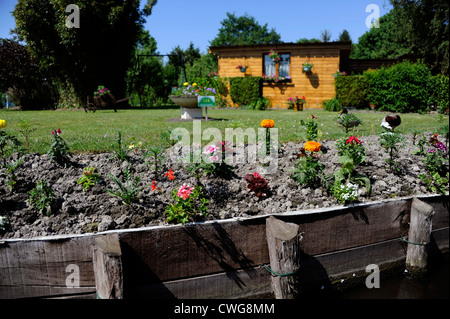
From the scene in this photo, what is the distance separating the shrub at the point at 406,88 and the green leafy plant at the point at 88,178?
40.1 feet

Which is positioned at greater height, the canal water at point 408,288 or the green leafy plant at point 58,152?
the green leafy plant at point 58,152

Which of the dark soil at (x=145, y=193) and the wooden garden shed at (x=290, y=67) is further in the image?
the wooden garden shed at (x=290, y=67)

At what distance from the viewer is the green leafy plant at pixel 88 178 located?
3.07 m

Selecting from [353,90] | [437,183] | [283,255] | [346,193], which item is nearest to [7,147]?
[283,255]

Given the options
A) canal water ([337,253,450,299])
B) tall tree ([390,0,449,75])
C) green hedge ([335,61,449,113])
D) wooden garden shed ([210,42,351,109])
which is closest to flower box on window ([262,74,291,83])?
wooden garden shed ([210,42,351,109])

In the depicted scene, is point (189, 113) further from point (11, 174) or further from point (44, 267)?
point (44, 267)

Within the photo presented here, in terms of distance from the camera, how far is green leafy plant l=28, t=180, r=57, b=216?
2729mm

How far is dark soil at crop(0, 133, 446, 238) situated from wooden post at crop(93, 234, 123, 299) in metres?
0.42

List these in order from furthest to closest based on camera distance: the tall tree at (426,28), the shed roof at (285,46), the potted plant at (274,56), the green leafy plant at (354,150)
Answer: the tall tree at (426,28), the potted plant at (274,56), the shed roof at (285,46), the green leafy plant at (354,150)

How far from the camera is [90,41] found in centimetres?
1324

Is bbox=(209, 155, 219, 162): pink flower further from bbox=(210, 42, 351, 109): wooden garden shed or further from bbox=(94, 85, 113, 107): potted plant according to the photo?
bbox=(210, 42, 351, 109): wooden garden shed

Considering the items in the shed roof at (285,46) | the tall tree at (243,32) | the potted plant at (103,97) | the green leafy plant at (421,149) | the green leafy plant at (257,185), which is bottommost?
the green leafy plant at (257,185)

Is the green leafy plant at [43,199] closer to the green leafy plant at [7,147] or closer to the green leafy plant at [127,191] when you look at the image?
the green leafy plant at [127,191]

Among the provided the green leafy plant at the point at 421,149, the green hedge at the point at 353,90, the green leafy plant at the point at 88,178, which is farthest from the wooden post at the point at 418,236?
the green hedge at the point at 353,90
